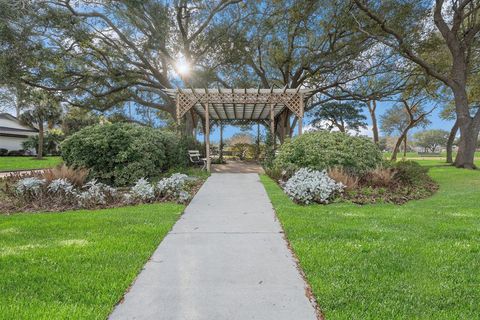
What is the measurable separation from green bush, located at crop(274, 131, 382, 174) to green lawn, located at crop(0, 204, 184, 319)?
454 centimetres

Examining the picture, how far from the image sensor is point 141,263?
107 inches

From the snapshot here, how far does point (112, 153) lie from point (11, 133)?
28537 millimetres

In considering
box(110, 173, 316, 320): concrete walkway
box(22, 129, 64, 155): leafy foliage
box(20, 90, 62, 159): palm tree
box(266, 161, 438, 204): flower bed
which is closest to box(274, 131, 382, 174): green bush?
box(266, 161, 438, 204): flower bed

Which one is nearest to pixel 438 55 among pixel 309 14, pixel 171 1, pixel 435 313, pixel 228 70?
pixel 309 14

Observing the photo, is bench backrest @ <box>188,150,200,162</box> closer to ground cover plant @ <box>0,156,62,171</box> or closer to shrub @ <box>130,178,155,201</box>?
ground cover plant @ <box>0,156,62,171</box>

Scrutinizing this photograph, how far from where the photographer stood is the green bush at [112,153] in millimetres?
7816

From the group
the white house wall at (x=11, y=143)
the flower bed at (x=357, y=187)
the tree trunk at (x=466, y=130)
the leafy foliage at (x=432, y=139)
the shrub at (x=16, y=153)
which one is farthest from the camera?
the leafy foliage at (x=432, y=139)

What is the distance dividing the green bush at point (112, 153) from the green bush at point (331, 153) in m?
4.12

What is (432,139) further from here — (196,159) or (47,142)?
(47,142)

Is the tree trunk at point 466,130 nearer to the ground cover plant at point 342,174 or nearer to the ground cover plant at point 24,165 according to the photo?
the ground cover plant at point 342,174

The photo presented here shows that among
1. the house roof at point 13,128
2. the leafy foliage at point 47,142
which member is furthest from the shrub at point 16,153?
the house roof at point 13,128

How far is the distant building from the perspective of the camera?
27.8 meters

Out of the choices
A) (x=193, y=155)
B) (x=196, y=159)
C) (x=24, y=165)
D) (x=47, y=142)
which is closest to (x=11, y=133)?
(x=47, y=142)

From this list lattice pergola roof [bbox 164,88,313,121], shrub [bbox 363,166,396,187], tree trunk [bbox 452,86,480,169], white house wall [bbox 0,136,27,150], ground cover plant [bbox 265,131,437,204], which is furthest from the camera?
white house wall [bbox 0,136,27,150]
